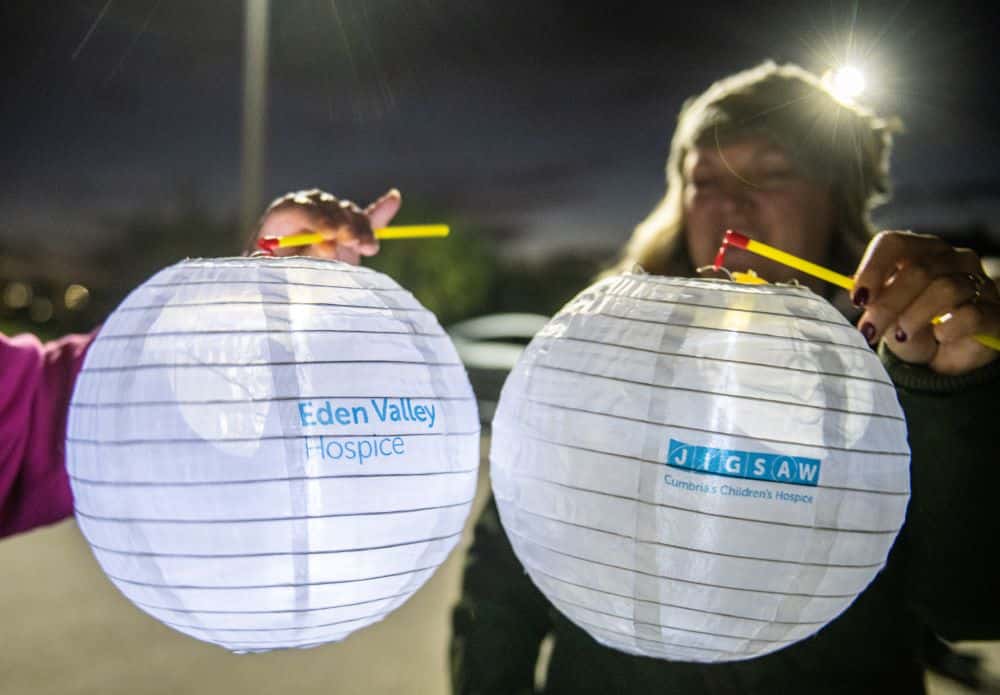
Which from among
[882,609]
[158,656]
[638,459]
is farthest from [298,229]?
[158,656]

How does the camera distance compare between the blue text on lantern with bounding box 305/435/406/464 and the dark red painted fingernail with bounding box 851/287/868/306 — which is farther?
the dark red painted fingernail with bounding box 851/287/868/306

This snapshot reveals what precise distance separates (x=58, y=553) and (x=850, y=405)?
5.24m

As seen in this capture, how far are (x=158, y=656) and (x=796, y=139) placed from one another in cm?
377

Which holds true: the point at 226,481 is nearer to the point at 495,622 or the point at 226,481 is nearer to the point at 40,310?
the point at 495,622

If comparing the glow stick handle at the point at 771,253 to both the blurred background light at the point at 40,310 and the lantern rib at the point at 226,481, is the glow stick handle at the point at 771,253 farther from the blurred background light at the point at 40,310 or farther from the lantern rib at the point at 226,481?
the blurred background light at the point at 40,310

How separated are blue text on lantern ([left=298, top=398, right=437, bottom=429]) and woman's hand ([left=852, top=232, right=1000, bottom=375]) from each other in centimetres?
52

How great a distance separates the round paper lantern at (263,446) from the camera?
2.70 ft

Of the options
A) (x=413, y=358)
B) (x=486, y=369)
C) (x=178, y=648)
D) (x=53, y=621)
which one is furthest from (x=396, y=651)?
(x=413, y=358)

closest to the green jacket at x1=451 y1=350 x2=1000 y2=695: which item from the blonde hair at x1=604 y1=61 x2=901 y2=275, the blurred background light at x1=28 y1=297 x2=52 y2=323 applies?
the blonde hair at x1=604 y1=61 x2=901 y2=275

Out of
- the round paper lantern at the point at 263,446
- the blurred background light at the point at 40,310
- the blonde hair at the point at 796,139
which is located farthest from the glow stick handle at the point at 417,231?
the blurred background light at the point at 40,310

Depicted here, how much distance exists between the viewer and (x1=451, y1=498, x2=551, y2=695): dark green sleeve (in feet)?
5.03

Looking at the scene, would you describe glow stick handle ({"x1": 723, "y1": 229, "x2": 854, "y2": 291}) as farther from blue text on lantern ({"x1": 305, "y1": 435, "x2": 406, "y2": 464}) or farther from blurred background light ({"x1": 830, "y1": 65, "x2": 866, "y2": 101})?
blue text on lantern ({"x1": 305, "y1": 435, "x2": 406, "y2": 464})

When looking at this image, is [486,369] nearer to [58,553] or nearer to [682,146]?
[58,553]

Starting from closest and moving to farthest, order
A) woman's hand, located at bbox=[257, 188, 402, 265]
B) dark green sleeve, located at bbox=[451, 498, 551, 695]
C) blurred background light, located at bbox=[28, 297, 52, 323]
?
woman's hand, located at bbox=[257, 188, 402, 265], dark green sleeve, located at bbox=[451, 498, 551, 695], blurred background light, located at bbox=[28, 297, 52, 323]
